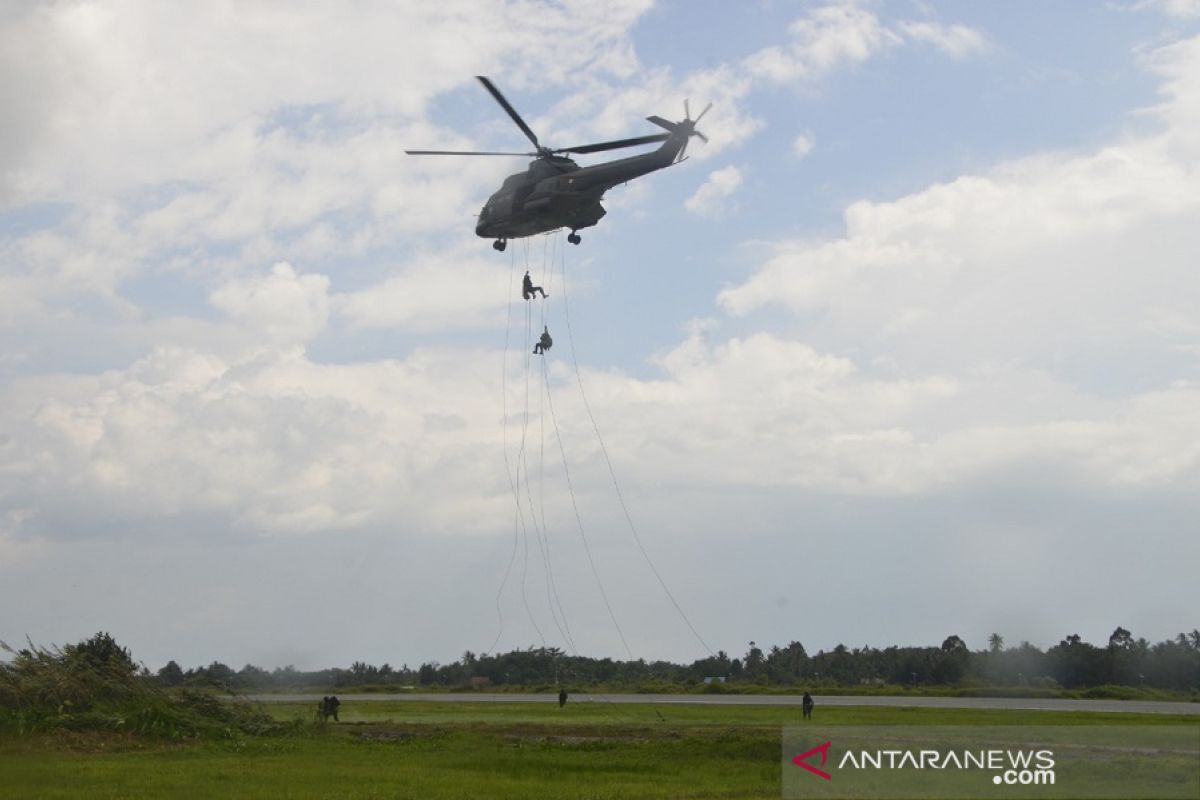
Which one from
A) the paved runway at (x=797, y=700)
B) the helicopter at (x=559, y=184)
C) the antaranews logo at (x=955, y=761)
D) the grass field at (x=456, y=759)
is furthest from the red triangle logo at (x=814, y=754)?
the paved runway at (x=797, y=700)

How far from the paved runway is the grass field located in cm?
758

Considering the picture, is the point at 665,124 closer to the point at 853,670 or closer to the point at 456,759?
the point at 456,759

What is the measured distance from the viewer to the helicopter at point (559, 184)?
38.8 m

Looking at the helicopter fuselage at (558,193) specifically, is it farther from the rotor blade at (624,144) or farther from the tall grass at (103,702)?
the tall grass at (103,702)

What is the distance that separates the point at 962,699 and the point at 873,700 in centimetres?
507

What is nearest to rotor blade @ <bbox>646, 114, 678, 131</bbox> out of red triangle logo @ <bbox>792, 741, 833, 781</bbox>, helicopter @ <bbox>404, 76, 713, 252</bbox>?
helicopter @ <bbox>404, 76, 713, 252</bbox>

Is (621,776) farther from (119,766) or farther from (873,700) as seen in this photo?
(873,700)

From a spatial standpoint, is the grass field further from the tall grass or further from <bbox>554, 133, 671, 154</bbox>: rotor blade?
<bbox>554, 133, 671, 154</bbox>: rotor blade

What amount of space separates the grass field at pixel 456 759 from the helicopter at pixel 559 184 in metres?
16.9

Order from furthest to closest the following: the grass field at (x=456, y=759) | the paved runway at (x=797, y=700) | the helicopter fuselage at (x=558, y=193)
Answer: the paved runway at (x=797, y=700)
the helicopter fuselage at (x=558, y=193)
the grass field at (x=456, y=759)

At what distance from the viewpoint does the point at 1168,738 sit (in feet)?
120

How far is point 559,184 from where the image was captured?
40281 mm

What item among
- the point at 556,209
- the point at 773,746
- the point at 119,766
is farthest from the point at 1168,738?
the point at 119,766

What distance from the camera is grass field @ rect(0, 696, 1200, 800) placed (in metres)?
30.1
